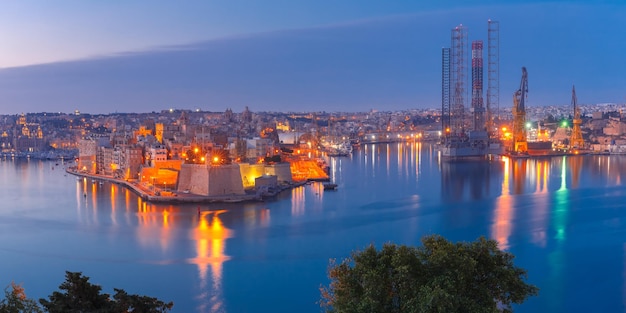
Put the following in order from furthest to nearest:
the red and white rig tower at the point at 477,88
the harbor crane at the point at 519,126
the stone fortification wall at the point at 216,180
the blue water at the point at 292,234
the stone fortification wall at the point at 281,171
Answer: the red and white rig tower at the point at 477,88 < the harbor crane at the point at 519,126 < the stone fortification wall at the point at 281,171 < the stone fortification wall at the point at 216,180 < the blue water at the point at 292,234

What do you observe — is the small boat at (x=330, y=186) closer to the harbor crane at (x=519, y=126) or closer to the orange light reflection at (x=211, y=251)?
the orange light reflection at (x=211, y=251)

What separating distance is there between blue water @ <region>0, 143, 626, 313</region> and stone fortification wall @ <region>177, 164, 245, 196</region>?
53 centimetres

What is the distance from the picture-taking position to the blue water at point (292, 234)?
441 centimetres

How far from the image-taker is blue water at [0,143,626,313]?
441cm

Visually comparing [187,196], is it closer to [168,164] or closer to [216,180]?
[216,180]

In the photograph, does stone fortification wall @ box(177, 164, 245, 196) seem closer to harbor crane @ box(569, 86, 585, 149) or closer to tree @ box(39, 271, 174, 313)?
tree @ box(39, 271, 174, 313)

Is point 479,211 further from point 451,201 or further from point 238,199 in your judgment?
point 238,199

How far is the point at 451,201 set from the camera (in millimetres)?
8297

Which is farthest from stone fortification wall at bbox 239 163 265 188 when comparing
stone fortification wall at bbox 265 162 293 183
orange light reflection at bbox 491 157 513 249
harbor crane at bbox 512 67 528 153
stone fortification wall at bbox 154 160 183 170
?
harbor crane at bbox 512 67 528 153


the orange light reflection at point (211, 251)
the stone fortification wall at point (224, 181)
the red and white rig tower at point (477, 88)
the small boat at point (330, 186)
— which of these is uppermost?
the red and white rig tower at point (477, 88)

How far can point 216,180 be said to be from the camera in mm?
8500

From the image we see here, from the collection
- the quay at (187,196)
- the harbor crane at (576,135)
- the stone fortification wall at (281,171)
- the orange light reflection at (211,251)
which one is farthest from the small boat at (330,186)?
the harbor crane at (576,135)

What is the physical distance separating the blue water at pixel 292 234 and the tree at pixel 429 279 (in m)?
1.75

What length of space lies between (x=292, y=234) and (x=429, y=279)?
401cm
